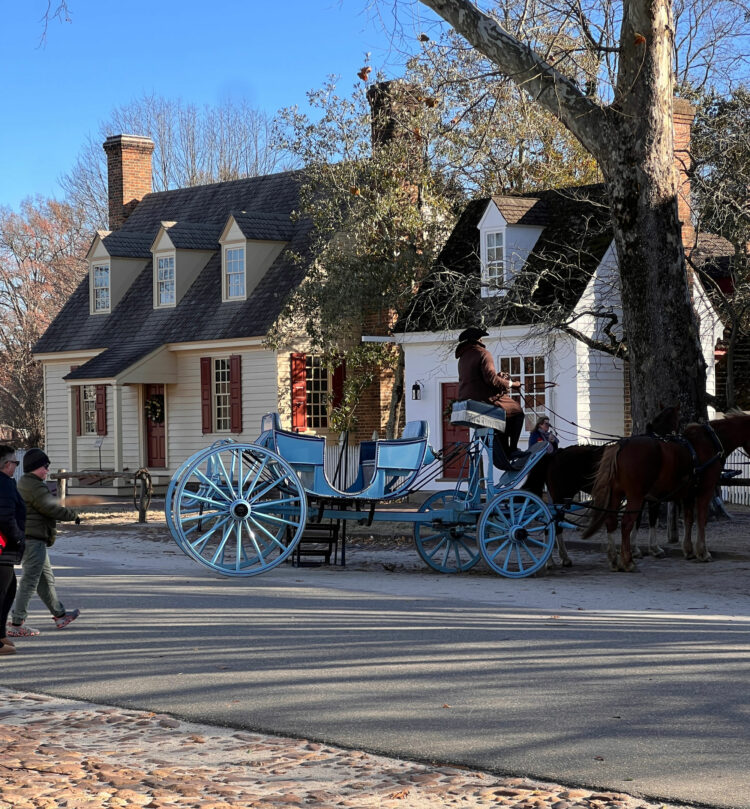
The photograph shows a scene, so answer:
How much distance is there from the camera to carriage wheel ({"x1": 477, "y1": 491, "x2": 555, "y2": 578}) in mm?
14336

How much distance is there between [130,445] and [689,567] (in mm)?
24040

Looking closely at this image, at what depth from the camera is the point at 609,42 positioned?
19750mm

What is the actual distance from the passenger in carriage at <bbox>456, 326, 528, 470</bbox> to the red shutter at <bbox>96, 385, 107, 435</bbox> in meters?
23.6

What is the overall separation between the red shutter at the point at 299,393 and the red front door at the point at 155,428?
5121mm

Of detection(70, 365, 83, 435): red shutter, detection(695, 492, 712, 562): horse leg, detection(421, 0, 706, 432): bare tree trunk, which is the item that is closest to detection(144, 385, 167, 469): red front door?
detection(70, 365, 83, 435): red shutter

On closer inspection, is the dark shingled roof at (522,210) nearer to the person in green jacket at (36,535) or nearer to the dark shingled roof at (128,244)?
the dark shingled roof at (128,244)

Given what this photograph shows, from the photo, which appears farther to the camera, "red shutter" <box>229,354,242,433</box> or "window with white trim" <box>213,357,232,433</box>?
"window with white trim" <box>213,357,232,433</box>

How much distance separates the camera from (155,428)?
36000 millimetres

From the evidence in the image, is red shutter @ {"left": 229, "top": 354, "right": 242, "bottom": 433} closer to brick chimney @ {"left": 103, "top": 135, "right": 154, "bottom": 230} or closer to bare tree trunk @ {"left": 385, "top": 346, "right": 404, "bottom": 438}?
bare tree trunk @ {"left": 385, "top": 346, "right": 404, "bottom": 438}

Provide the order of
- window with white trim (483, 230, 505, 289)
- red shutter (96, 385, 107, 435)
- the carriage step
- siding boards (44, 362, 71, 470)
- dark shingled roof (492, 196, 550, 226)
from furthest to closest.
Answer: siding boards (44, 362, 71, 470) < red shutter (96, 385, 107, 435) < dark shingled roof (492, 196, 550, 226) < window with white trim (483, 230, 505, 289) < the carriage step

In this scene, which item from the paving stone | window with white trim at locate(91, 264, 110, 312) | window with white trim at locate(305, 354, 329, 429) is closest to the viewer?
the paving stone

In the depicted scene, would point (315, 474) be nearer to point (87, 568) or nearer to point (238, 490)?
point (238, 490)

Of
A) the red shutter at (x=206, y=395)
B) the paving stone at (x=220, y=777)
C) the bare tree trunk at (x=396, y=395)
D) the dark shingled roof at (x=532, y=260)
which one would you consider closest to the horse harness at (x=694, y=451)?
the paving stone at (x=220, y=777)

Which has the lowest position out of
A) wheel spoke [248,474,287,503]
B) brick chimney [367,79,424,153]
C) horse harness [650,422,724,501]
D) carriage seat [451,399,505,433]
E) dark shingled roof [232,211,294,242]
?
wheel spoke [248,474,287,503]
